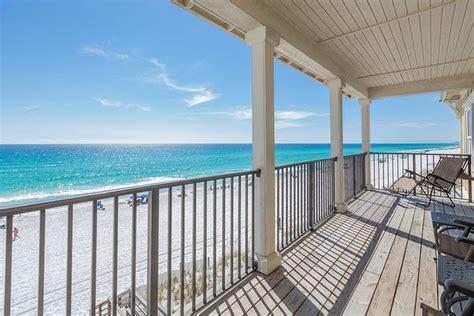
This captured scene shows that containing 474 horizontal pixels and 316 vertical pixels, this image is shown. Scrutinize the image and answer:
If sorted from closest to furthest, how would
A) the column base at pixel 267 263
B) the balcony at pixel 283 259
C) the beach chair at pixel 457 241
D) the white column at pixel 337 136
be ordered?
the balcony at pixel 283 259
the beach chair at pixel 457 241
the column base at pixel 267 263
the white column at pixel 337 136

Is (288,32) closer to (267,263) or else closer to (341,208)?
(267,263)

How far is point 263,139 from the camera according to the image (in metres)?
2.10

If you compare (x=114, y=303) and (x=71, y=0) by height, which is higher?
(x=71, y=0)

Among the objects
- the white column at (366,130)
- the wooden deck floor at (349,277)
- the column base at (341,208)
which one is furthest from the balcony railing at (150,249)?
the white column at (366,130)

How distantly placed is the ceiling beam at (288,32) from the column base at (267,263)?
2163mm

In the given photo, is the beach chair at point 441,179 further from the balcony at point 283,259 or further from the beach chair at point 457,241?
the beach chair at point 457,241

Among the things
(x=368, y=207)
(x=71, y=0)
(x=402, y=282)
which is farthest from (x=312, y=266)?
(x=71, y=0)

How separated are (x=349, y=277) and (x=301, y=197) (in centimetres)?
115

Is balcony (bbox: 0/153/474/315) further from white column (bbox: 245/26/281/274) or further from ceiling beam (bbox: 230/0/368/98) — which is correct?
ceiling beam (bbox: 230/0/368/98)

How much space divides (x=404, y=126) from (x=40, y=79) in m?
40.2

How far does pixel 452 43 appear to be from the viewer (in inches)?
117

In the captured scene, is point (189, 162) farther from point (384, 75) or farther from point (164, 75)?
point (384, 75)

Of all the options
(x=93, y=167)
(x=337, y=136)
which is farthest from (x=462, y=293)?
(x=93, y=167)

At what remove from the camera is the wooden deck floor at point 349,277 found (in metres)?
1.64
